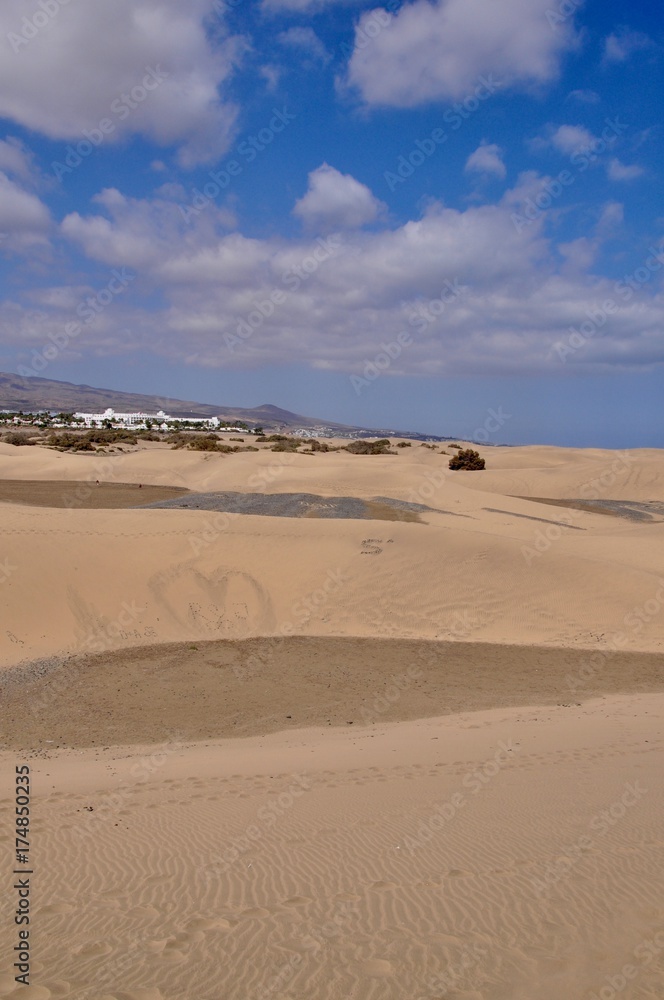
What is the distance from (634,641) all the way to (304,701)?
24.4 ft

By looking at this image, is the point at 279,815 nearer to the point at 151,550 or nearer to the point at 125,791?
the point at 125,791

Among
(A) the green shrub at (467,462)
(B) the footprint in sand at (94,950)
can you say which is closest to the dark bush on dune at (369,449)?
(A) the green shrub at (467,462)

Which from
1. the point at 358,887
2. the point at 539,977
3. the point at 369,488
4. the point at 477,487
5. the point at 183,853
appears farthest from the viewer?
the point at 477,487

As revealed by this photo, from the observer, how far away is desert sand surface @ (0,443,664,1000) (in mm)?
3805

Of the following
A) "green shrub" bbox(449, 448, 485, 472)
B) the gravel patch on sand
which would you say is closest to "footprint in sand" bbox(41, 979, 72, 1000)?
the gravel patch on sand

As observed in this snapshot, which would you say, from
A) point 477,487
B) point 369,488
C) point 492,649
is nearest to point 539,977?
point 492,649

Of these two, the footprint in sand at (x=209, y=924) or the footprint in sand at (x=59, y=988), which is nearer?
the footprint in sand at (x=59, y=988)

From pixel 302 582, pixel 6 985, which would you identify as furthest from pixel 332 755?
pixel 302 582

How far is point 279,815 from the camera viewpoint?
6.01 metres

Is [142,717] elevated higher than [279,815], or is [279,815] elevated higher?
[279,815]

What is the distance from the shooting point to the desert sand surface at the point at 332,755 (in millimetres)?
3805

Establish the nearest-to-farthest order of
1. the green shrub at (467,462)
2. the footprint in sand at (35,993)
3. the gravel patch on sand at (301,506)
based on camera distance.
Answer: the footprint in sand at (35,993)
the gravel patch on sand at (301,506)
the green shrub at (467,462)

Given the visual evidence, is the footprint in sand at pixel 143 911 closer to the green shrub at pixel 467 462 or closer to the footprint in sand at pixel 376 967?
the footprint in sand at pixel 376 967

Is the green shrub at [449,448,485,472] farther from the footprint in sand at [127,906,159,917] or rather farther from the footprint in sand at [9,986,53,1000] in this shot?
the footprint in sand at [9,986,53,1000]
